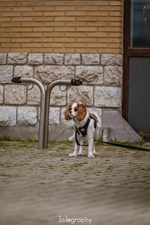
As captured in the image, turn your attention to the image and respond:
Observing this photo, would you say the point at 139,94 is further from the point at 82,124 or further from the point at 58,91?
the point at 82,124

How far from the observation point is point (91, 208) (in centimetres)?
342

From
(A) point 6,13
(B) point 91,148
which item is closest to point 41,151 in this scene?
(B) point 91,148

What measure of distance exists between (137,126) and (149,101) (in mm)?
475

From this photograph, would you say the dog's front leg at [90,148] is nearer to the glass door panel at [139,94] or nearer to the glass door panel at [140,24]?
the glass door panel at [139,94]

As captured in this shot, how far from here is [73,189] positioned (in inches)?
164

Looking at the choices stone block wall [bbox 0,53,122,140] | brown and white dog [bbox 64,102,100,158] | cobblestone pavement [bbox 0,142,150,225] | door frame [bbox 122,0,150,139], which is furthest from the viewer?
door frame [bbox 122,0,150,139]

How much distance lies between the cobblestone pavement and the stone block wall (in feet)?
7.23

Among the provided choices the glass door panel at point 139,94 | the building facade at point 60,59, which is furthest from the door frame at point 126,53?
the building facade at point 60,59

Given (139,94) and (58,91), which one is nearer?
(58,91)

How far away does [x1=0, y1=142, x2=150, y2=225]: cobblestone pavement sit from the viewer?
314cm

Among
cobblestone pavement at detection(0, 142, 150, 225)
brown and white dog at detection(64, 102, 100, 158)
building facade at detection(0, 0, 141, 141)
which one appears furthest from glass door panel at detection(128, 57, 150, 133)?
brown and white dog at detection(64, 102, 100, 158)

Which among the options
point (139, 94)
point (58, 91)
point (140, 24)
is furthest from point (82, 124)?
point (140, 24)

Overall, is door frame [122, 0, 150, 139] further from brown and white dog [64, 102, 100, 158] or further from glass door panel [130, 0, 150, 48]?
brown and white dog [64, 102, 100, 158]

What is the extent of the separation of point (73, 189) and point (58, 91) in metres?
5.26
